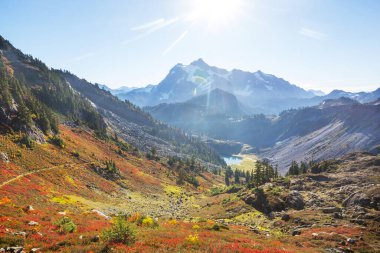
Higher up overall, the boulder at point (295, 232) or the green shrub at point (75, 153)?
the green shrub at point (75, 153)

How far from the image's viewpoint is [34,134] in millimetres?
81625

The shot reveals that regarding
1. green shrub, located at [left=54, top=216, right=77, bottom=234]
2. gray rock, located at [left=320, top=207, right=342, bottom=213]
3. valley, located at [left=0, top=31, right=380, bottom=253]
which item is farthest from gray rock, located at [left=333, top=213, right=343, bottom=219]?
green shrub, located at [left=54, top=216, right=77, bottom=234]

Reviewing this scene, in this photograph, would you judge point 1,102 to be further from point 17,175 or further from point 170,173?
point 170,173

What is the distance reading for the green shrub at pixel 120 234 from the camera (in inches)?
859

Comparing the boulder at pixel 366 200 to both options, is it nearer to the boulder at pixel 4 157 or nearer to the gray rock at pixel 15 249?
the gray rock at pixel 15 249

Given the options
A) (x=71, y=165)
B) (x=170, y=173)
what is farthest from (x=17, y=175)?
(x=170, y=173)

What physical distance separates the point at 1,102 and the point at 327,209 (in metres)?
88.3

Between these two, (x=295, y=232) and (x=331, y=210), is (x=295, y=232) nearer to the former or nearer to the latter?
(x=295, y=232)

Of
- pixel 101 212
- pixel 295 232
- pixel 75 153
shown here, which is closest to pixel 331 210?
pixel 295 232

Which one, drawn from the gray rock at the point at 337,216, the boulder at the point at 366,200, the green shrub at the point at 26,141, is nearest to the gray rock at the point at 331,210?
the gray rock at the point at 337,216

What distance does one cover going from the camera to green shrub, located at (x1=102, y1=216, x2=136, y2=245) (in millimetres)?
21812

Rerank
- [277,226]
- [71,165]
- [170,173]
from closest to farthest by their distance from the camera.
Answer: [277,226], [71,165], [170,173]

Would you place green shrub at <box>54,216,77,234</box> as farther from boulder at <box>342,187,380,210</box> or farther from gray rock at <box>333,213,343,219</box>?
boulder at <box>342,187,380,210</box>

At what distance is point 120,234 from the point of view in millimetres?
22031
